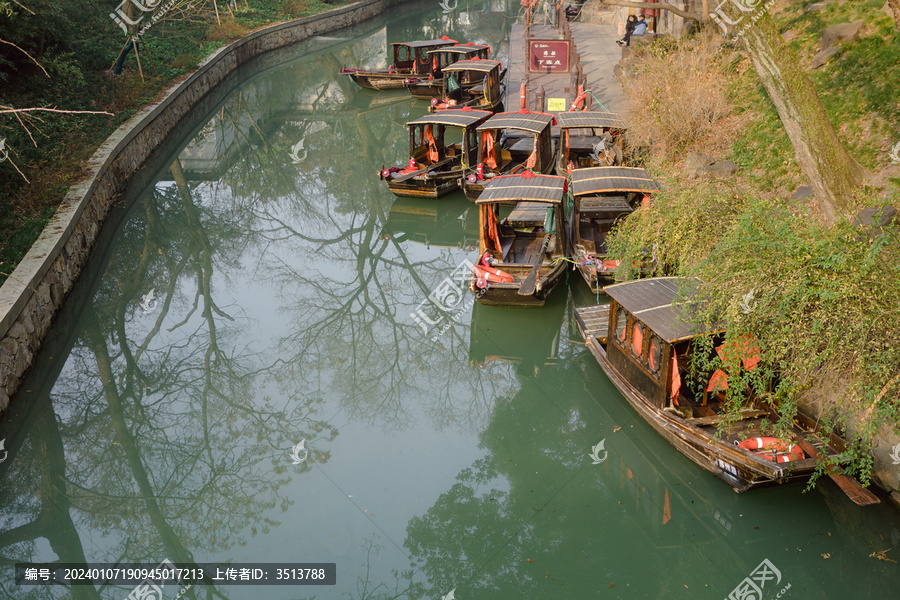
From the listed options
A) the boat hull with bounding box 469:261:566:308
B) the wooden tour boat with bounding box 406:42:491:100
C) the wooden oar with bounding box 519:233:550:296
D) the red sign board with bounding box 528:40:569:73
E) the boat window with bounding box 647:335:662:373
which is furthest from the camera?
the wooden tour boat with bounding box 406:42:491:100

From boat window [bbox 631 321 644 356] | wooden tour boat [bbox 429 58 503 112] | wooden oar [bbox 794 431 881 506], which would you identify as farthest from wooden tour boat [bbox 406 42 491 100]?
wooden oar [bbox 794 431 881 506]

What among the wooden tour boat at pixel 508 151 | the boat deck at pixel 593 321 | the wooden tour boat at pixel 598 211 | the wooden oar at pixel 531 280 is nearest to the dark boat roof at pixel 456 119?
the wooden tour boat at pixel 508 151

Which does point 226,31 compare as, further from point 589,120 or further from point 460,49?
point 589,120

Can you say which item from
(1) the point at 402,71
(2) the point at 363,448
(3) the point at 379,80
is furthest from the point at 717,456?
(3) the point at 379,80

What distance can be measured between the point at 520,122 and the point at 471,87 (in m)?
9.39

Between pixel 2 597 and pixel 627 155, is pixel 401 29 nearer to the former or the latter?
pixel 627 155

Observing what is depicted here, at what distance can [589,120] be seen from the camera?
16422 millimetres

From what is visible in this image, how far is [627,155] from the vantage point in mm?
16328

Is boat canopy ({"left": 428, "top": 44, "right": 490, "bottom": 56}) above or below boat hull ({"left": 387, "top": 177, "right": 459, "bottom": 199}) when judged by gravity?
above

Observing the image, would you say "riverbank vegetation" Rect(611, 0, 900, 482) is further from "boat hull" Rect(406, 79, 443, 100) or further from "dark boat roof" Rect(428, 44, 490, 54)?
"boat hull" Rect(406, 79, 443, 100)

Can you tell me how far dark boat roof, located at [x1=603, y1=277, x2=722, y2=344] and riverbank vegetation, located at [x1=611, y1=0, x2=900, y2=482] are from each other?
29 centimetres

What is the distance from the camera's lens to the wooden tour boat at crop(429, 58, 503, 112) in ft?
75.8

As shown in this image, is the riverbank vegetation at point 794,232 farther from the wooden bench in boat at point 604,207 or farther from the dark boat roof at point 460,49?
the dark boat roof at point 460,49

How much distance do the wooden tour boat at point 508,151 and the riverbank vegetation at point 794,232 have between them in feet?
7.11
